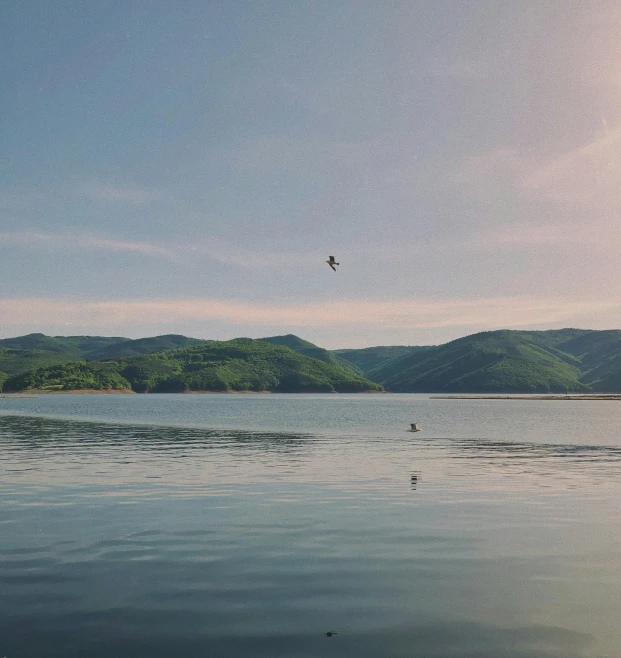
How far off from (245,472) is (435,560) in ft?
87.1

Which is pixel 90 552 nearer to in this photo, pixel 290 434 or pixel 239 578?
pixel 239 578

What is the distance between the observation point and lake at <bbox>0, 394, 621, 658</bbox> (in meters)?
14.4

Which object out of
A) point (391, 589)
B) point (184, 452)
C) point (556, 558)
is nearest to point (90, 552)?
point (391, 589)

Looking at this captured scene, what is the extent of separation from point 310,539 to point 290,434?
64.7 meters

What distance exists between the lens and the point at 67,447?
218 ft

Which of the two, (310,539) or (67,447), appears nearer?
(310,539)

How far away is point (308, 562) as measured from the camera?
21.2 metres

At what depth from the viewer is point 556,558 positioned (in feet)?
71.5

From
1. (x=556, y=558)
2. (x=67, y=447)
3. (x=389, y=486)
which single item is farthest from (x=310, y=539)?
(x=67, y=447)

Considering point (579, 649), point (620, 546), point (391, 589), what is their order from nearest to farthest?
point (579, 649)
point (391, 589)
point (620, 546)

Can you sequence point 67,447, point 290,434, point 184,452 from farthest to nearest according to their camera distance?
point 290,434, point 67,447, point 184,452

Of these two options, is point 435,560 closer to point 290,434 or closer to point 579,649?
point 579,649

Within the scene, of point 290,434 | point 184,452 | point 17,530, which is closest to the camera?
point 17,530

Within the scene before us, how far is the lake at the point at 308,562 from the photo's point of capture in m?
14.4
